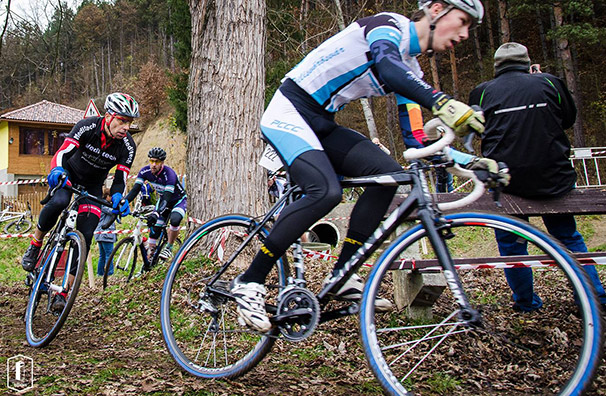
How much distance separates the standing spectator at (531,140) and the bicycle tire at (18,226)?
809 inches

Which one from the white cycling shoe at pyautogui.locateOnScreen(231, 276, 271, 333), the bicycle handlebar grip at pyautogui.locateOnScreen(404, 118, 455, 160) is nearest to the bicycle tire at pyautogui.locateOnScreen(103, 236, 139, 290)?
the white cycling shoe at pyautogui.locateOnScreen(231, 276, 271, 333)

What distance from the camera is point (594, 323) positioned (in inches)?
74.0

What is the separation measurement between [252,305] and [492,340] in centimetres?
172

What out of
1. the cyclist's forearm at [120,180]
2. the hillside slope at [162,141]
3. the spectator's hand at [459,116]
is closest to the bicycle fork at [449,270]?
the spectator's hand at [459,116]

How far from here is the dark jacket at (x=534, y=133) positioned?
393 cm

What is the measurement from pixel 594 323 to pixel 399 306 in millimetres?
2581

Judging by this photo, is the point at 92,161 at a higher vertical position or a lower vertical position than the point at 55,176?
higher

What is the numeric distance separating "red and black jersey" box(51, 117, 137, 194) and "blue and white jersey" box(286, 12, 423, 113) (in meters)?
2.98

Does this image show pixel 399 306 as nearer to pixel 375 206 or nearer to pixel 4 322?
pixel 375 206

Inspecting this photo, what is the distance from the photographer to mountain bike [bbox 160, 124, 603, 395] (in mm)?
2182

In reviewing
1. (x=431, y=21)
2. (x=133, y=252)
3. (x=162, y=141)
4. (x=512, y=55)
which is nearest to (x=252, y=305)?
(x=431, y=21)

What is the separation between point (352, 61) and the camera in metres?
2.70

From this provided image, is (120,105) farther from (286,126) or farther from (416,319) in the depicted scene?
(416,319)

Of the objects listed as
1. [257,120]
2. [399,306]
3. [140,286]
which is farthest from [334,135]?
[140,286]
